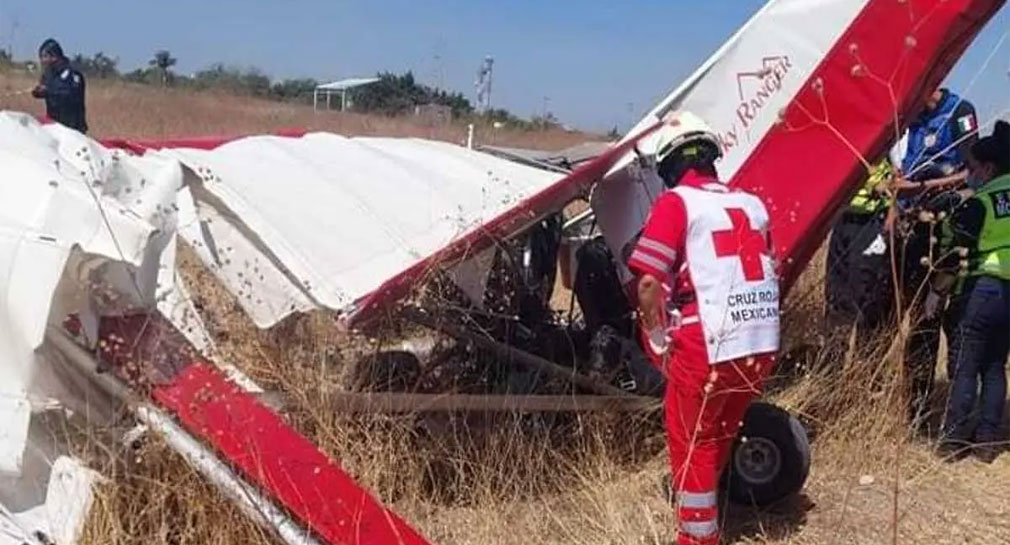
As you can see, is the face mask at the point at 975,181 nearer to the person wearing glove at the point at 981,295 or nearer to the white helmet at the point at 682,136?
the person wearing glove at the point at 981,295

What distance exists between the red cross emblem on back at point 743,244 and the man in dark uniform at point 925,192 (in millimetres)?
2191

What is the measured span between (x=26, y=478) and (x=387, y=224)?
6.10 feet

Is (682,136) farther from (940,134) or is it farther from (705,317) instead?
(940,134)

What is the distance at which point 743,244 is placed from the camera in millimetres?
4395

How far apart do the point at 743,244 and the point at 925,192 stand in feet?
8.53

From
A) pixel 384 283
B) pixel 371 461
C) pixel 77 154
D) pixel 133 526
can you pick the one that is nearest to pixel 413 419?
pixel 371 461

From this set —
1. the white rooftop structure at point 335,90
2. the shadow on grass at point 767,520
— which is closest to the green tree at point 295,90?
the white rooftop structure at point 335,90

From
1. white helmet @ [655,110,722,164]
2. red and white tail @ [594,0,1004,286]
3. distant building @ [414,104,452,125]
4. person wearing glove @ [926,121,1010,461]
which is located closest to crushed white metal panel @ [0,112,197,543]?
white helmet @ [655,110,722,164]

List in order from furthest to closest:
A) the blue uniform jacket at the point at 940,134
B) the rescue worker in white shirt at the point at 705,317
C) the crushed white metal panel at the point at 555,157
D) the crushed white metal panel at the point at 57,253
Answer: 1. the crushed white metal panel at the point at 555,157
2. the blue uniform jacket at the point at 940,134
3. the rescue worker in white shirt at the point at 705,317
4. the crushed white metal panel at the point at 57,253

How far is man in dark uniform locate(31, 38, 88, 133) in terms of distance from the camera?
12.4 m

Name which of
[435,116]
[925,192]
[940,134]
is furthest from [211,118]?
[925,192]

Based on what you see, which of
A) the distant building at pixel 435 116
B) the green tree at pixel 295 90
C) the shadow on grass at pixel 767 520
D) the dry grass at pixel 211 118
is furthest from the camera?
the green tree at pixel 295 90

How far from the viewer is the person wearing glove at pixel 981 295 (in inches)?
240

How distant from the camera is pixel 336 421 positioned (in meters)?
4.73
